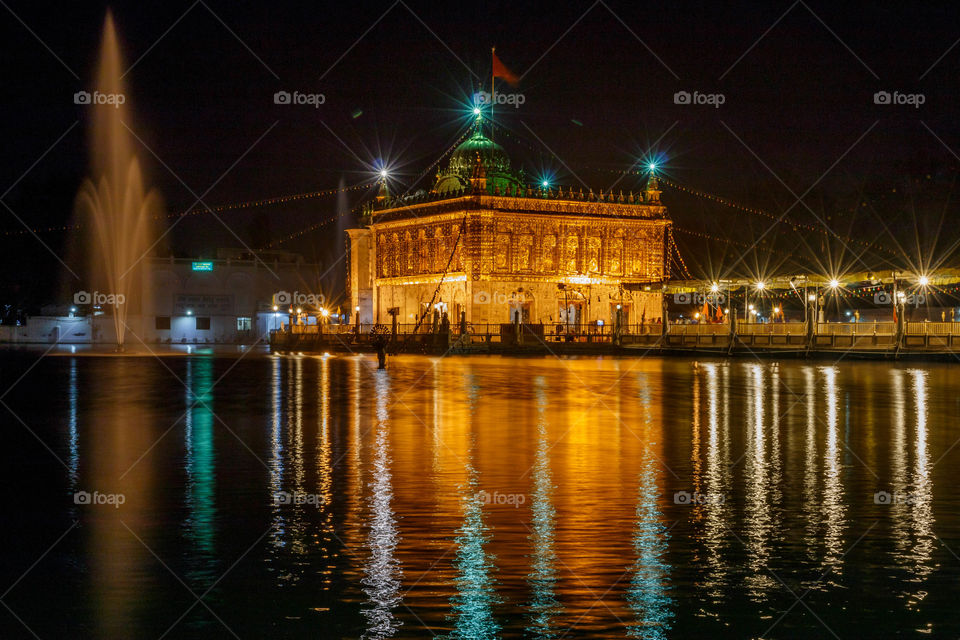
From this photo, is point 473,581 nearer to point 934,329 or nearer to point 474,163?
point 934,329

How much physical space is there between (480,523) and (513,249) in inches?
2680

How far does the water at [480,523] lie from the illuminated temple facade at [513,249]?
53.5 meters

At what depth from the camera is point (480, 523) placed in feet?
39.7

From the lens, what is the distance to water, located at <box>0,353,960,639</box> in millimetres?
8844

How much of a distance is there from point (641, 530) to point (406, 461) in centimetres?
578

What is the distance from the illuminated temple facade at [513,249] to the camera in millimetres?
78875

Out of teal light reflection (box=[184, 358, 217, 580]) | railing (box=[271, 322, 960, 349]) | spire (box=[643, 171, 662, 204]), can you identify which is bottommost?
teal light reflection (box=[184, 358, 217, 580])

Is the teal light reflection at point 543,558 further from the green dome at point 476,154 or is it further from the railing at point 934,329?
the green dome at point 476,154

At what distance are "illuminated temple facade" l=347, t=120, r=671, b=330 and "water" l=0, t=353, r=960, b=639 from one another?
175 feet

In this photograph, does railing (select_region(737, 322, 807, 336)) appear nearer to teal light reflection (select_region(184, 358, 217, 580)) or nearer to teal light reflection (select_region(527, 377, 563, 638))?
teal light reflection (select_region(184, 358, 217, 580))

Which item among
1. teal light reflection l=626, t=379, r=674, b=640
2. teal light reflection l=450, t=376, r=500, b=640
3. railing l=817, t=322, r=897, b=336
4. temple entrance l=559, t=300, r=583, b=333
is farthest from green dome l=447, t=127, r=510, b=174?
teal light reflection l=450, t=376, r=500, b=640

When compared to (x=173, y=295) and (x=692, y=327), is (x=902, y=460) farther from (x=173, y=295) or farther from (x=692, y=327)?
(x=173, y=295)

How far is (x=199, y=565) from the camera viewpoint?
10.2 metres

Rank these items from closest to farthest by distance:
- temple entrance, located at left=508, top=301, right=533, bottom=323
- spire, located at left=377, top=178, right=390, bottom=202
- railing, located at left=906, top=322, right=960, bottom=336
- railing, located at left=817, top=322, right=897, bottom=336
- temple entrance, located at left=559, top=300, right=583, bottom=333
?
railing, located at left=906, top=322, right=960, bottom=336 → railing, located at left=817, top=322, right=897, bottom=336 → temple entrance, located at left=508, top=301, right=533, bottom=323 → temple entrance, located at left=559, top=300, right=583, bottom=333 → spire, located at left=377, top=178, right=390, bottom=202
